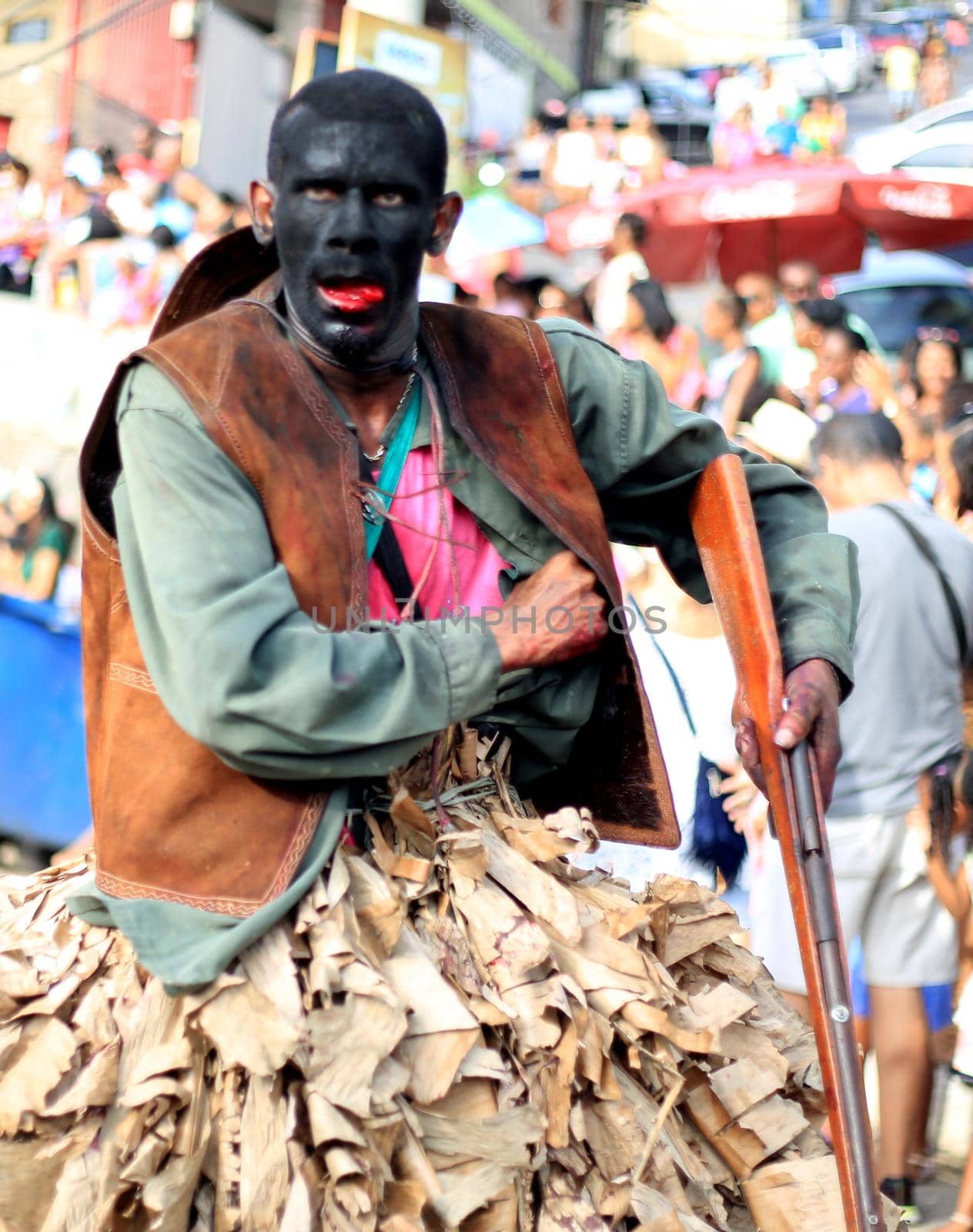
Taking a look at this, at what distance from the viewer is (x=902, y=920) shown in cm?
497

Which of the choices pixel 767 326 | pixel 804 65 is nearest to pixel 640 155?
pixel 767 326

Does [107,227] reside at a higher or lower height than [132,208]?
lower

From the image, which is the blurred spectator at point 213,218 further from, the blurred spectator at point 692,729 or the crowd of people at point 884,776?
the blurred spectator at point 692,729

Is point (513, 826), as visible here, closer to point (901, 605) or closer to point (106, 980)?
point (106, 980)

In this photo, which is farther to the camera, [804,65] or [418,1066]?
[804,65]

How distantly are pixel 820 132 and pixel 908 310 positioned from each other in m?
3.28

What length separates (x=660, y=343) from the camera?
7.80 metres

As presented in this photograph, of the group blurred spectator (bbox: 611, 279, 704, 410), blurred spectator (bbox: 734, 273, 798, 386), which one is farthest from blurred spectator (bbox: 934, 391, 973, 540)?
blurred spectator (bbox: 611, 279, 704, 410)

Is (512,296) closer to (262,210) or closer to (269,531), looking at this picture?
(262,210)

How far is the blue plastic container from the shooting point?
7.33 m

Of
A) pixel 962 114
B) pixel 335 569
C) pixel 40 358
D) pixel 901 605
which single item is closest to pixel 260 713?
pixel 335 569

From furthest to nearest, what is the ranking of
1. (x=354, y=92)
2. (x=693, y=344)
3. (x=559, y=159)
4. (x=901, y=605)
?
(x=559, y=159)
(x=693, y=344)
(x=901, y=605)
(x=354, y=92)

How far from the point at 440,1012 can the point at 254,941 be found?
0.99 feet

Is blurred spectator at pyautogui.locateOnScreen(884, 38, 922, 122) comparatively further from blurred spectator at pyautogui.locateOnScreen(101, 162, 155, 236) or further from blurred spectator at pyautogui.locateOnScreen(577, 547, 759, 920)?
blurred spectator at pyautogui.locateOnScreen(577, 547, 759, 920)
